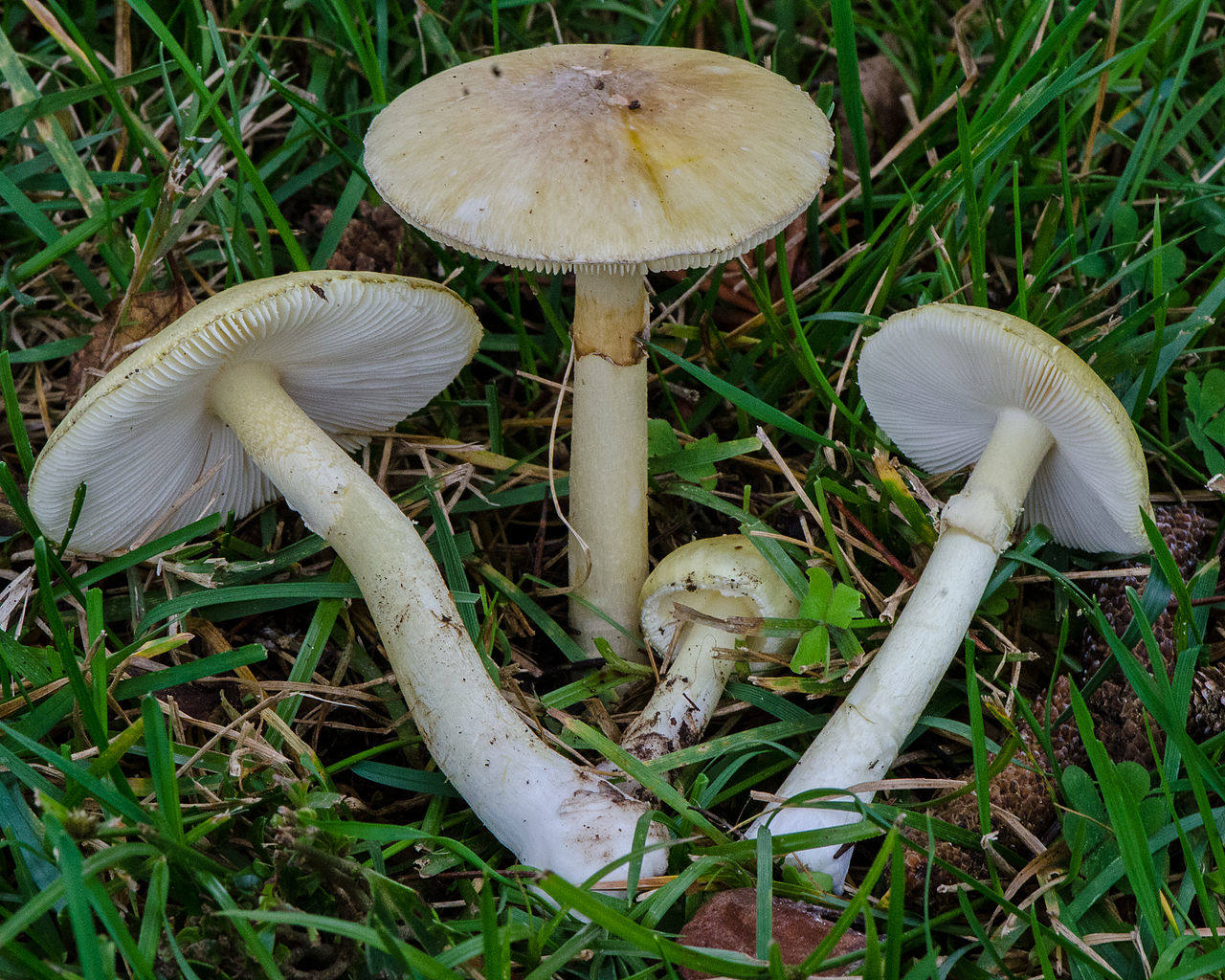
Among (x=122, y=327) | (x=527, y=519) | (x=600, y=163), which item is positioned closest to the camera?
(x=600, y=163)

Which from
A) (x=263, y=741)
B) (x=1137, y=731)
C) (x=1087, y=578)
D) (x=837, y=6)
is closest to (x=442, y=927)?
(x=263, y=741)

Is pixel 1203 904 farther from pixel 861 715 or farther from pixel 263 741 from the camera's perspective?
pixel 263 741

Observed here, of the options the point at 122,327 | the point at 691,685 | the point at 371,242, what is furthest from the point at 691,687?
the point at 122,327

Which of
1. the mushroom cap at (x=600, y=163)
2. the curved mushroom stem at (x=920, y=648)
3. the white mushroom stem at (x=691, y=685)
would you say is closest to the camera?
the mushroom cap at (x=600, y=163)

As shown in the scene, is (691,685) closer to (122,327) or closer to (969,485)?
(969,485)

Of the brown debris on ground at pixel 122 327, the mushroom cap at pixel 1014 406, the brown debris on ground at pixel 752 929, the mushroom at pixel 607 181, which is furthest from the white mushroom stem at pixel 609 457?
the brown debris on ground at pixel 122 327

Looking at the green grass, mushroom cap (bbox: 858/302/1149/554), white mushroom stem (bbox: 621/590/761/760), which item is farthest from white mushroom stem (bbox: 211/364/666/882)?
mushroom cap (bbox: 858/302/1149/554)

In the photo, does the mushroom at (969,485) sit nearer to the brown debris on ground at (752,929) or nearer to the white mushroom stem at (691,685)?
the brown debris on ground at (752,929)
